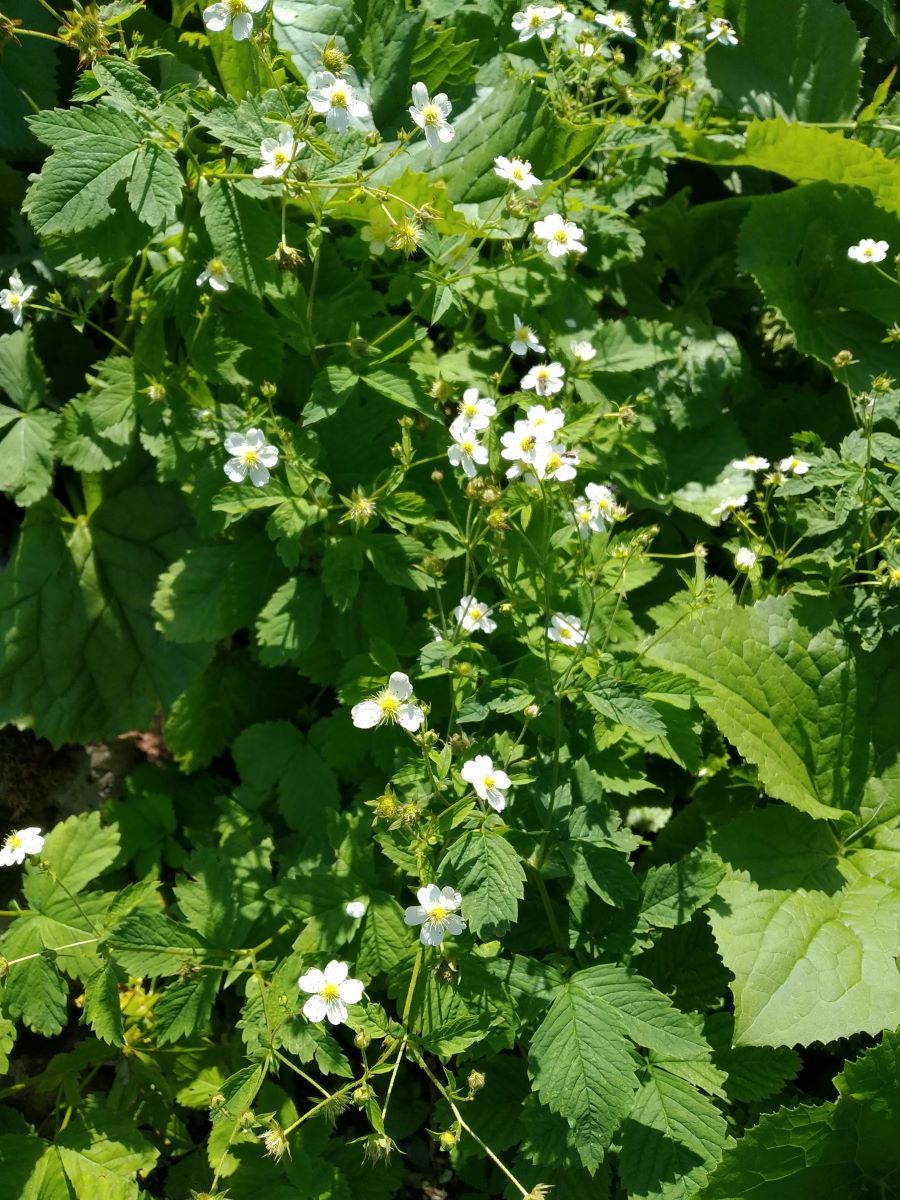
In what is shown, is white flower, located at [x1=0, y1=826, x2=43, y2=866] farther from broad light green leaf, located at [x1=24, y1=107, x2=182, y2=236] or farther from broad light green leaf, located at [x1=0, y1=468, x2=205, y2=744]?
broad light green leaf, located at [x1=24, y1=107, x2=182, y2=236]

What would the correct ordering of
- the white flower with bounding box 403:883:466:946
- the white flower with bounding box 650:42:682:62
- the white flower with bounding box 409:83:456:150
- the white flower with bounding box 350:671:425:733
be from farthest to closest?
the white flower with bounding box 650:42:682:62 < the white flower with bounding box 409:83:456:150 < the white flower with bounding box 350:671:425:733 < the white flower with bounding box 403:883:466:946

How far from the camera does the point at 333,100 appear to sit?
224cm

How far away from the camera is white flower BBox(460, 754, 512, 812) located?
2127 millimetres

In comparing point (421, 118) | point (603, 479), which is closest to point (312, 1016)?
point (603, 479)

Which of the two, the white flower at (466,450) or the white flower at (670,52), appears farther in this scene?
the white flower at (670,52)

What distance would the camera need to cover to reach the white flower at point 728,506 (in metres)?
2.97

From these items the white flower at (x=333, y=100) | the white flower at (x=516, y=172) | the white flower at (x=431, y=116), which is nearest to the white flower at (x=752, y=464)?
the white flower at (x=516, y=172)

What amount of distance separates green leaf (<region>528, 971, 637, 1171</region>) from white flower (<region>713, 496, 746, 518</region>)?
148 cm

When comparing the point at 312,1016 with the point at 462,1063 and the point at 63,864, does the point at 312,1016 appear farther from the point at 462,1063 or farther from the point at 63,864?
the point at 63,864

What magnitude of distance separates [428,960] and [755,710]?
1289 millimetres

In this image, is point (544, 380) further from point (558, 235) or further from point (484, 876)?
point (484, 876)

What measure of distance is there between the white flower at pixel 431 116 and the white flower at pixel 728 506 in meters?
1.30

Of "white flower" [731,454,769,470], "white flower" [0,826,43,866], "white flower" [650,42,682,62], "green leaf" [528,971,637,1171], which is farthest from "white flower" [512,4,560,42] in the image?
"green leaf" [528,971,637,1171]

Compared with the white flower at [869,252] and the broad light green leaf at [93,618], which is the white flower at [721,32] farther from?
the broad light green leaf at [93,618]
